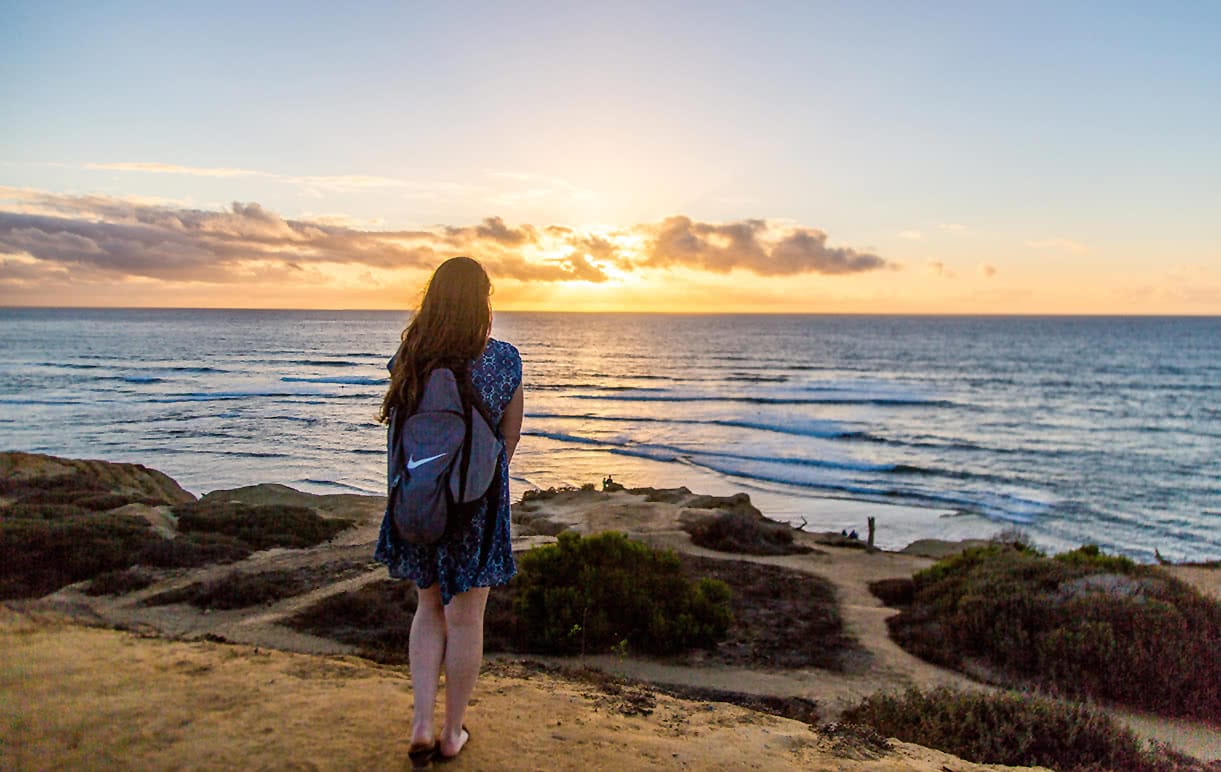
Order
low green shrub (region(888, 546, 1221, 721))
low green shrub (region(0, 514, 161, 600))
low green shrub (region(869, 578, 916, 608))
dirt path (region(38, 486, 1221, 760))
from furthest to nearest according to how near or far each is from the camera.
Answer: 1. low green shrub (region(869, 578, 916, 608))
2. low green shrub (region(0, 514, 161, 600))
3. low green shrub (region(888, 546, 1221, 721))
4. dirt path (region(38, 486, 1221, 760))

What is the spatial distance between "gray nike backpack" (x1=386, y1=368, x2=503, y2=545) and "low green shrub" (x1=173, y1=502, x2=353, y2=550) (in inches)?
Result: 396

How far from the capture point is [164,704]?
3912 mm

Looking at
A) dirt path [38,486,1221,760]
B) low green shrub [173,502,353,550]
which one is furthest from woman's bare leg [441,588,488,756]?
low green shrub [173,502,353,550]

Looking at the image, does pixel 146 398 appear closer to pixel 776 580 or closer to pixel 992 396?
pixel 776 580

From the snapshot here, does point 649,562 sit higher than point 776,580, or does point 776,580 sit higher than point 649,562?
point 649,562

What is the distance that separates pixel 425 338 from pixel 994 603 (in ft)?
26.1

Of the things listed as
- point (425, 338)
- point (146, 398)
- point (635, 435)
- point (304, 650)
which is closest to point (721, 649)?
point (304, 650)

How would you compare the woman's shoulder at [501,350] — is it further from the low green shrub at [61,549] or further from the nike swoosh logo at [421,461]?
the low green shrub at [61,549]

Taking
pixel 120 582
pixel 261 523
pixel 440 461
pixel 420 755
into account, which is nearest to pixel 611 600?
pixel 420 755

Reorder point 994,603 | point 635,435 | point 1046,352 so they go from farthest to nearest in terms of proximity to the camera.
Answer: point 1046,352 < point 635,435 < point 994,603

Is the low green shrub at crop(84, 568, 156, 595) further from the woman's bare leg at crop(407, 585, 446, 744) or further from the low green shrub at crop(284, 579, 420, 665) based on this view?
the woman's bare leg at crop(407, 585, 446, 744)

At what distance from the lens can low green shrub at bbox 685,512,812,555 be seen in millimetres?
14148

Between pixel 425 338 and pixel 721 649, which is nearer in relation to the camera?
pixel 425 338

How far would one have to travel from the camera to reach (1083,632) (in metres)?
7.73
